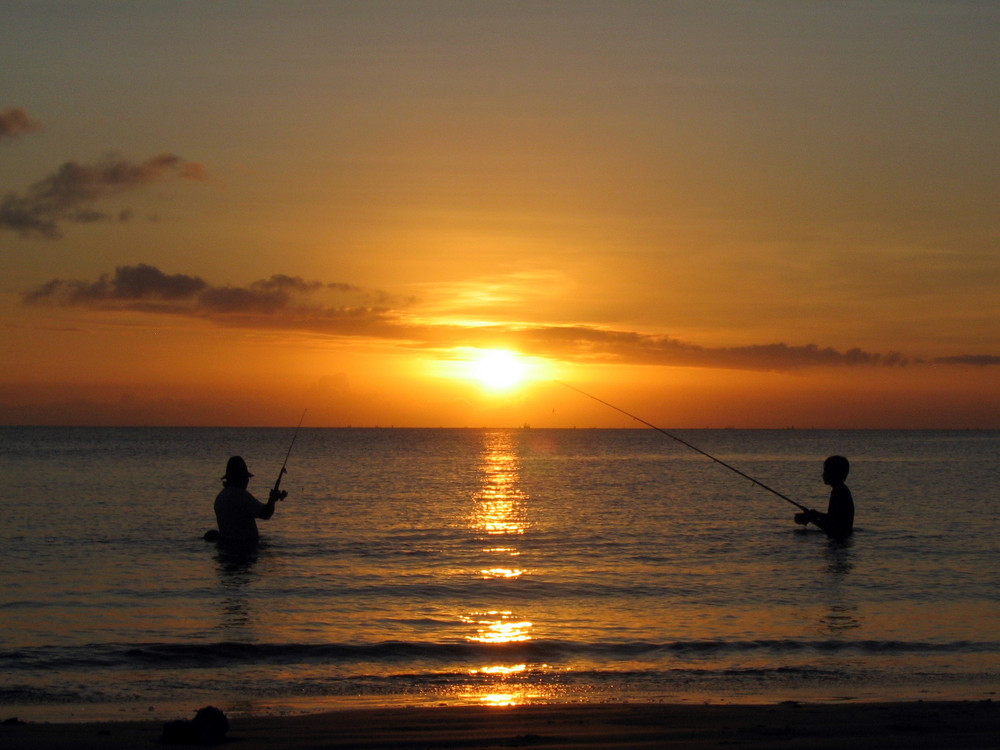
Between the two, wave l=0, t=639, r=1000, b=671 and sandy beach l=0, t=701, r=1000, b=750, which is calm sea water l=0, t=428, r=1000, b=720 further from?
sandy beach l=0, t=701, r=1000, b=750

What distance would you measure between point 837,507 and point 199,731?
51.2 ft

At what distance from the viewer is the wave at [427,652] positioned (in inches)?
402

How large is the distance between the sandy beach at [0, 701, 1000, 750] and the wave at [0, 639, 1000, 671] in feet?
7.77

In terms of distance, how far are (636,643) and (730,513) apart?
17.3m

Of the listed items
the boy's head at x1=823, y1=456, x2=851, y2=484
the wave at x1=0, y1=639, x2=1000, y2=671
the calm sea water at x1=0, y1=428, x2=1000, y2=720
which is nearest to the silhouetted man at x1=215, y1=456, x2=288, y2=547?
the calm sea water at x1=0, y1=428, x2=1000, y2=720

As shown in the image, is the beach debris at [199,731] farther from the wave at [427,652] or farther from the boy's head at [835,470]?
the boy's head at [835,470]

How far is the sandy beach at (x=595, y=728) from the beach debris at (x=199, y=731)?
176mm

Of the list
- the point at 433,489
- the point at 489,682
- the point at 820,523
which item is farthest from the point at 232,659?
the point at 433,489

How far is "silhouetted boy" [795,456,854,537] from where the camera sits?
61.3 ft

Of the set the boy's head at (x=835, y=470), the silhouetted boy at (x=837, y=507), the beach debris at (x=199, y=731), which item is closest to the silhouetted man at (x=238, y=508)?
the beach debris at (x=199, y=731)

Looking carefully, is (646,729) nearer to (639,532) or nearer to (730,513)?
(639,532)

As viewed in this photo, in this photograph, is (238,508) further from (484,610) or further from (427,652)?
(427,652)

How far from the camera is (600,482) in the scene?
148 ft

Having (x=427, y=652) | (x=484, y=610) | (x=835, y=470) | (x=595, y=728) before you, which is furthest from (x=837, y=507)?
(x=595, y=728)
